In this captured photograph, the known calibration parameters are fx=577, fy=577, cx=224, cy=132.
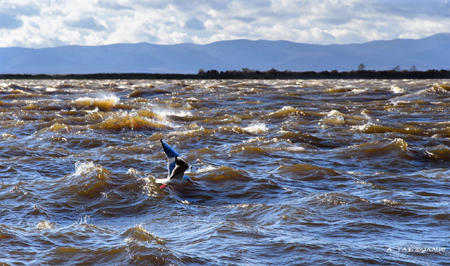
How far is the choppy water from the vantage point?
19.5 ft

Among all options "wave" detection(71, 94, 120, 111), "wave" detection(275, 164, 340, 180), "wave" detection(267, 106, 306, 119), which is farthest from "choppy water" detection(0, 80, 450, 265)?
"wave" detection(71, 94, 120, 111)

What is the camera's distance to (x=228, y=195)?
8.85 meters

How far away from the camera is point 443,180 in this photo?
379 inches

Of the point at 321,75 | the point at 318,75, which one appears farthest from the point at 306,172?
the point at 321,75

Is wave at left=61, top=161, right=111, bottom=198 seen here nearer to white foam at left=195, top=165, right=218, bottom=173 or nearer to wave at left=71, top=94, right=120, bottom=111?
white foam at left=195, top=165, right=218, bottom=173

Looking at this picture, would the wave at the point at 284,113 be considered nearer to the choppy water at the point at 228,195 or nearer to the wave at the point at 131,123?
the choppy water at the point at 228,195

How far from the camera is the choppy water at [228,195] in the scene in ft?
19.5

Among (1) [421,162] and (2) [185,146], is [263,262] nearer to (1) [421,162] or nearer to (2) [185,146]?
(1) [421,162]

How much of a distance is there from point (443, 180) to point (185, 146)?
6030 mm

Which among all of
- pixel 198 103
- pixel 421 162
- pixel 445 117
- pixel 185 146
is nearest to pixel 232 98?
pixel 198 103

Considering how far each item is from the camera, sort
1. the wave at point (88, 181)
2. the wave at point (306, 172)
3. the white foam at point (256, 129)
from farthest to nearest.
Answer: the white foam at point (256, 129) → the wave at point (306, 172) → the wave at point (88, 181)

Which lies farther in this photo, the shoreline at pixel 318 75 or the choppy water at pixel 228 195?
the shoreline at pixel 318 75

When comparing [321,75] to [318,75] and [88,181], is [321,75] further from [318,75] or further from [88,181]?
[88,181]

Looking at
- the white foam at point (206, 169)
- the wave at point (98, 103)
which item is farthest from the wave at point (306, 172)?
the wave at point (98, 103)
